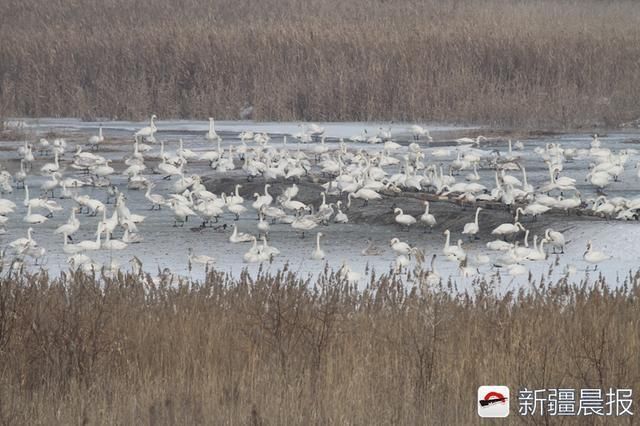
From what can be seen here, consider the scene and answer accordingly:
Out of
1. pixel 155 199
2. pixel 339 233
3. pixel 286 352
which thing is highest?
pixel 286 352

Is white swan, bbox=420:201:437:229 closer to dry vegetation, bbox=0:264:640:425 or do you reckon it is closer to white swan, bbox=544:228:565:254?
white swan, bbox=544:228:565:254

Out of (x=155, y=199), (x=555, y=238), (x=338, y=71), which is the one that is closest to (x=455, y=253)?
(x=555, y=238)

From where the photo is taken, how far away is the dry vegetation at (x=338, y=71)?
67.3 ft

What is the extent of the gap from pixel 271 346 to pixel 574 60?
15.7 m

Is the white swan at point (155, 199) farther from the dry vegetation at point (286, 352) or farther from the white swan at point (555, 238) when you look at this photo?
the dry vegetation at point (286, 352)

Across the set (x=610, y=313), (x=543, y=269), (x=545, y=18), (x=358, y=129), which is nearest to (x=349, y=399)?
(x=610, y=313)

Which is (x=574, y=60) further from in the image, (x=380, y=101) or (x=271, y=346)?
(x=271, y=346)

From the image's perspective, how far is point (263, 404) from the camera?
5.71m

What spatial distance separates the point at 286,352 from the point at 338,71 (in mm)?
14938

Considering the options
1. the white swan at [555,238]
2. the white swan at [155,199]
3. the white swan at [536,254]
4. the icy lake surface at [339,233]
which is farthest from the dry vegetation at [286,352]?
the white swan at [155,199]

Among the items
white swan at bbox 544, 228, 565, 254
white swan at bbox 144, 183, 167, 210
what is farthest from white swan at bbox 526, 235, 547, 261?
white swan at bbox 144, 183, 167, 210

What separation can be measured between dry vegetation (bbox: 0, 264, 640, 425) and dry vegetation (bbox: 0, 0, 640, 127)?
13.2 meters

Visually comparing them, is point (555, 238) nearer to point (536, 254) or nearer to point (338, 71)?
point (536, 254)

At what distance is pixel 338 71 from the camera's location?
69.2 ft
